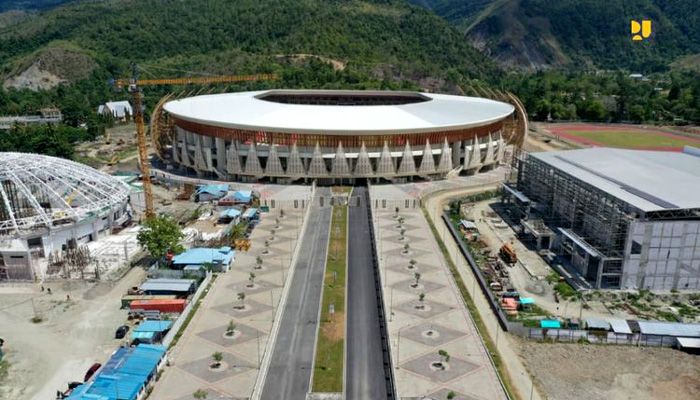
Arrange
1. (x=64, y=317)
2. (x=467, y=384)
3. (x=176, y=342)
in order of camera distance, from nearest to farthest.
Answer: (x=467, y=384), (x=176, y=342), (x=64, y=317)

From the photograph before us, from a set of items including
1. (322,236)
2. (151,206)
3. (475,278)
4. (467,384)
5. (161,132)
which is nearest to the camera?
(467,384)

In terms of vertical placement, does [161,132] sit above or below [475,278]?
above

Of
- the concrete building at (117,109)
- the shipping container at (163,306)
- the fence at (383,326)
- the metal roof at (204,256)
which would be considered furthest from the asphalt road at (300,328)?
the concrete building at (117,109)

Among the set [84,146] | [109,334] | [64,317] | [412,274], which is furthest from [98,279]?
[84,146]

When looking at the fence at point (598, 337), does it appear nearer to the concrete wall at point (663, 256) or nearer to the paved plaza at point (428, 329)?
the paved plaza at point (428, 329)

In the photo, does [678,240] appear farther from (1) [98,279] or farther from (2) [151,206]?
(2) [151,206]

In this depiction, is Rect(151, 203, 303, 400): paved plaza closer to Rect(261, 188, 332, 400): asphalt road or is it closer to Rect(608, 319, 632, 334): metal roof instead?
Rect(261, 188, 332, 400): asphalt road

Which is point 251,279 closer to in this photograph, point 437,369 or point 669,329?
point 437,369

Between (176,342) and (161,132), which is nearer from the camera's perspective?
(176,342)
